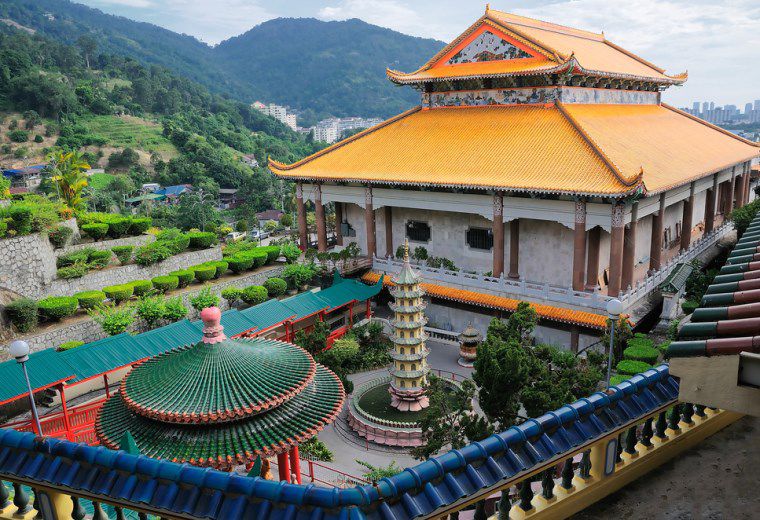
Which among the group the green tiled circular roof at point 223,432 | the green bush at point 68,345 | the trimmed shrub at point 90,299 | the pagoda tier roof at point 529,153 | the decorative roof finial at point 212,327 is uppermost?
the pagoda tier roof at point 529,153

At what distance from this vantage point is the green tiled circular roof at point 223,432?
785 centimetres

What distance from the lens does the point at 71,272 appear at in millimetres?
21750

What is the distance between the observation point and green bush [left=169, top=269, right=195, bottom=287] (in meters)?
23.3

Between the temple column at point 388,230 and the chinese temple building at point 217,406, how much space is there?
723 inches

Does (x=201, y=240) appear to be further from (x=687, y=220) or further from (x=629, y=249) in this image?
(x=687, y=220)

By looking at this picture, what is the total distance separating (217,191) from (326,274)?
66.8 meters

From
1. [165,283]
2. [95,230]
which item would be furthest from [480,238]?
[95,230]

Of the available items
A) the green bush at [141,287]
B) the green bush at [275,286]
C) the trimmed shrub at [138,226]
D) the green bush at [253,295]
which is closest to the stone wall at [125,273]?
the green bush at [141,287]

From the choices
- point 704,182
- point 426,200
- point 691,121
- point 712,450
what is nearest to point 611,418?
point 712,450

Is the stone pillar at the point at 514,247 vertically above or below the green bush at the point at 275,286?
above

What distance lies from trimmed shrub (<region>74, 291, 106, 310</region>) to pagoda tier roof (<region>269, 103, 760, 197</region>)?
10.9 m

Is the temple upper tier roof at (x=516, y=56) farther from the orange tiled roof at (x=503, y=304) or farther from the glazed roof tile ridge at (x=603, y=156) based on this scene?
the orange tiled roof at (x=503, y=304)

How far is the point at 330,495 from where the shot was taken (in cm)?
375

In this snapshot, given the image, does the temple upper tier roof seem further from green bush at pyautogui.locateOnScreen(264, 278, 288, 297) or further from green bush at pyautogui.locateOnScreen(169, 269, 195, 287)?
green bush at pyautogui.locateOnScreen(169, 269, 195, 287)
